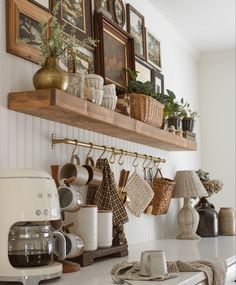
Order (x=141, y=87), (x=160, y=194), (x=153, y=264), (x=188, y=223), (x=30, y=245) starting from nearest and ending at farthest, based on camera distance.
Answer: (x=30, y=245) → (x=153, y=264) → (x=141, y=87) → (x=160, y=194) → (x=188, y=223)

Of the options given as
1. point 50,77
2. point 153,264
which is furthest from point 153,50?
point 153,264

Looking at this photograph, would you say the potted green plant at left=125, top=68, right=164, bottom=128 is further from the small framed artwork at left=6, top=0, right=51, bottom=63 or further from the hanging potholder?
the small framed artwork at left=6, top=0, right=51, bottom=63

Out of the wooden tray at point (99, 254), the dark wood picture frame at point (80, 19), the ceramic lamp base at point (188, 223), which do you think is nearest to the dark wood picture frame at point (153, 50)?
the dark wood picture frame at point (80, 19)

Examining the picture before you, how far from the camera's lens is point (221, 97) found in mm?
4195

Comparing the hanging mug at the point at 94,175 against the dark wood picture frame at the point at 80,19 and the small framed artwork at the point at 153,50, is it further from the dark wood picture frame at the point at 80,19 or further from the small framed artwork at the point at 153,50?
the small framed artwork at the point at 153,50

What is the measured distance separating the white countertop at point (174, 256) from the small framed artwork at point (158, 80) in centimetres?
96

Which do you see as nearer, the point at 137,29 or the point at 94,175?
the point at 94,175

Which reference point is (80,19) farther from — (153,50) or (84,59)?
(153,50)

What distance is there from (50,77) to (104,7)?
94 centimetres

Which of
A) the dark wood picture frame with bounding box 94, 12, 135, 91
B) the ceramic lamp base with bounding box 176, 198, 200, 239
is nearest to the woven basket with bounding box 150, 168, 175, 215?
the ceramic lamp base with bounding box 176, 198, 200, 239

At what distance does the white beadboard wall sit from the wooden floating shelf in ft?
0.14

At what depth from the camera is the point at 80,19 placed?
2.38m

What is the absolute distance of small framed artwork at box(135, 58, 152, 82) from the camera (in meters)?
2.99

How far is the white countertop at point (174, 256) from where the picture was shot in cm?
165
